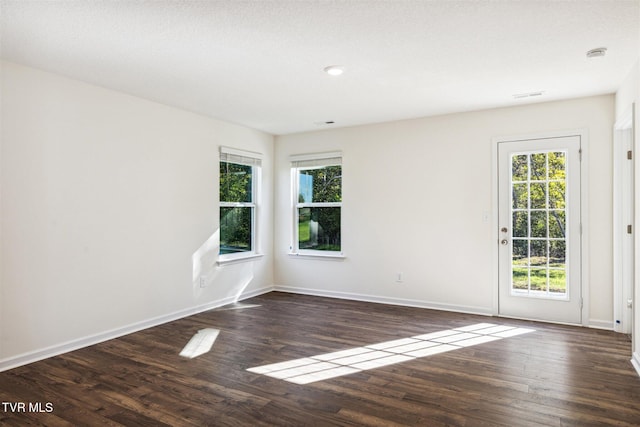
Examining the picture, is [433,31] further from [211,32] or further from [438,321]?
[438,321]

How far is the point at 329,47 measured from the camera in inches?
113

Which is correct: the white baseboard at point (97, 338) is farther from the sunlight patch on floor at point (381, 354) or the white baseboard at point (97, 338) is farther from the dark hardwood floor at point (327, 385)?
the sunlight patch on floor at point (381, 354)

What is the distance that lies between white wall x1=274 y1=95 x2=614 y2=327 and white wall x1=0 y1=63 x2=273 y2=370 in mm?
1850

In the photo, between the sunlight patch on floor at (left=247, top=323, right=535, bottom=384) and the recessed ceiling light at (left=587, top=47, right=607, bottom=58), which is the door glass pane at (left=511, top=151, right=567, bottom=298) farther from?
the recessed ceiling light at (left=587, top=47, right=607, bottom=58)

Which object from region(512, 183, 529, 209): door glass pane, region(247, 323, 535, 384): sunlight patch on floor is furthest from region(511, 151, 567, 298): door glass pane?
region(247, 323, 535, 384): sunlight patch on floor

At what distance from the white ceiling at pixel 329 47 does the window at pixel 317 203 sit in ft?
5.16

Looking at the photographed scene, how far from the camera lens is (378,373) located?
9.71 ft

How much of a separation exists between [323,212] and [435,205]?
169cm

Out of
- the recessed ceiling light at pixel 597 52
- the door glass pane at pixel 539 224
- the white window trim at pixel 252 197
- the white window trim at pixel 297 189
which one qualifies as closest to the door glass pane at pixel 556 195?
the door glass pane at pixel 539 224

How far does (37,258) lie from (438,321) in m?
3.96

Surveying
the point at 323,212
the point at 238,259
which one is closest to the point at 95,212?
the point at 238,259

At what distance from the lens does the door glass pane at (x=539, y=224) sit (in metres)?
4.25

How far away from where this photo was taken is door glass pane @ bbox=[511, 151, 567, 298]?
425cm

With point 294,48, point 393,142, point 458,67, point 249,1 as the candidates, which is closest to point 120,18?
point 249,1
